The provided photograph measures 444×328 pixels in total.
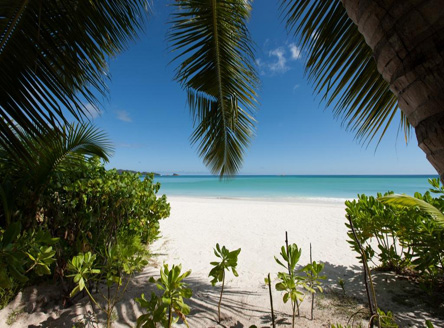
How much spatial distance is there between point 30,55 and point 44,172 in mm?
1226

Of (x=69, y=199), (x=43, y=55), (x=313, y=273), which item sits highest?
(x=43, y=55)

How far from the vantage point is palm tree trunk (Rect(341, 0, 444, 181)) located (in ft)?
1.85

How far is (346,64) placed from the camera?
1.49 meters

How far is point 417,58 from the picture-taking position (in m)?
0.59

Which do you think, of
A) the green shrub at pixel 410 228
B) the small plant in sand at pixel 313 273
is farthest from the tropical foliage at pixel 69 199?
the green shrub at pixel 410 228

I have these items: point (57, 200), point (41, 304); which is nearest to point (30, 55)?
point (57, 200)

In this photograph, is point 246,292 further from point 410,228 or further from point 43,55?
point 43,55

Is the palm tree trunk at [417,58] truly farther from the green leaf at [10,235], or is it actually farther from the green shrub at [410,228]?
the green leaf at [10,235]

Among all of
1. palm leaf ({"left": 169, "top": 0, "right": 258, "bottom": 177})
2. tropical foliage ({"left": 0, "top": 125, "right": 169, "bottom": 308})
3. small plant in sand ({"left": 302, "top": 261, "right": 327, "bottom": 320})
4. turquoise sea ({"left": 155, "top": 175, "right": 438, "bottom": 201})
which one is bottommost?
small plant in sand ({"left": 302, "top": 261, "right": 327, "bottom": 320})

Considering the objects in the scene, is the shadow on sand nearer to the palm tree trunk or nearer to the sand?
the sand

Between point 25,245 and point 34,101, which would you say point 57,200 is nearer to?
point 25,245

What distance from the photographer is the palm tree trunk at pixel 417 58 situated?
56cm

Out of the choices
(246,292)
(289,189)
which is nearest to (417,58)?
(246,292)

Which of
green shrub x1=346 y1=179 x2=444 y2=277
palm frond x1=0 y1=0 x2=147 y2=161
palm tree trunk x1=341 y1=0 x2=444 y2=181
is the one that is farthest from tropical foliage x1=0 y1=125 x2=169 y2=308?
green shrub x1=346 y1=179 x2=444 y2=277
